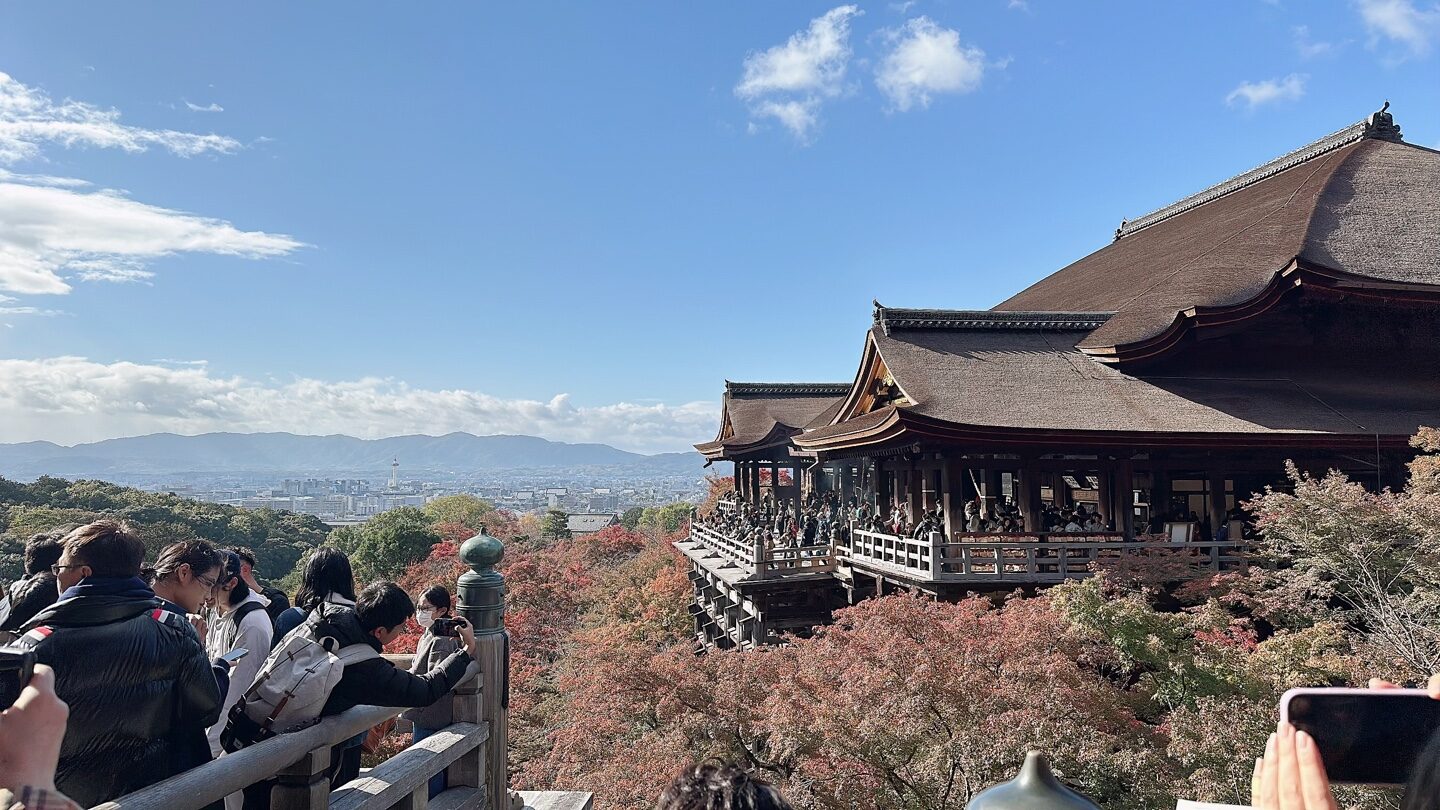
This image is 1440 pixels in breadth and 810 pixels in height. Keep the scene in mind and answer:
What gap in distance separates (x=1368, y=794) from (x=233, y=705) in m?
7.03

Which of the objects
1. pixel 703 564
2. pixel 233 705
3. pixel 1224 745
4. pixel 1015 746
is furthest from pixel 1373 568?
pixel 703 564

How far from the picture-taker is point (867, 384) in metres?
16.6

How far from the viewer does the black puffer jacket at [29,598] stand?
143 inches

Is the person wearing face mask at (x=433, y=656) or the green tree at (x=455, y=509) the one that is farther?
the green tree at (x=455, y=509)

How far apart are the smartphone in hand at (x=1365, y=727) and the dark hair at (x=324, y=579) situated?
3.45m

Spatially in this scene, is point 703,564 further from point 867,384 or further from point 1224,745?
point 1224,745

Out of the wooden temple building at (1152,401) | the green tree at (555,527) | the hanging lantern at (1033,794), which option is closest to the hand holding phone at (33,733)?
the hanging lantern at (1033,794)

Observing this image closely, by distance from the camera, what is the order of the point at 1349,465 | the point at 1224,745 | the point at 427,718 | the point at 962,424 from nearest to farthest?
1. the point at 427,718
2. the point at 1224,745
3. the point at 962,424
4. the point at 1349,465

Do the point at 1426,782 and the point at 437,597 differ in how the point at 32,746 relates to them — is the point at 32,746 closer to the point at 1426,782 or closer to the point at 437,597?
the point at 437,597

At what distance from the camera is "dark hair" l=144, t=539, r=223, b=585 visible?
3268 millimetres

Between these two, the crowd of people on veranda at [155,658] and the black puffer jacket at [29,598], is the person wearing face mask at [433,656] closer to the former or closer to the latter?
the crowd of people on veranda at [155,658]

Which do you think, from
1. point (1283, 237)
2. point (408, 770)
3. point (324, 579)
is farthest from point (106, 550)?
point (1283, 237)

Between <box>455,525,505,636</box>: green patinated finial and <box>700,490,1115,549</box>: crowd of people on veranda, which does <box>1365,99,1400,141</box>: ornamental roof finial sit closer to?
<box>700,490,1115,549</box>: crowd of people on veranda

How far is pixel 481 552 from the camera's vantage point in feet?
14.6
